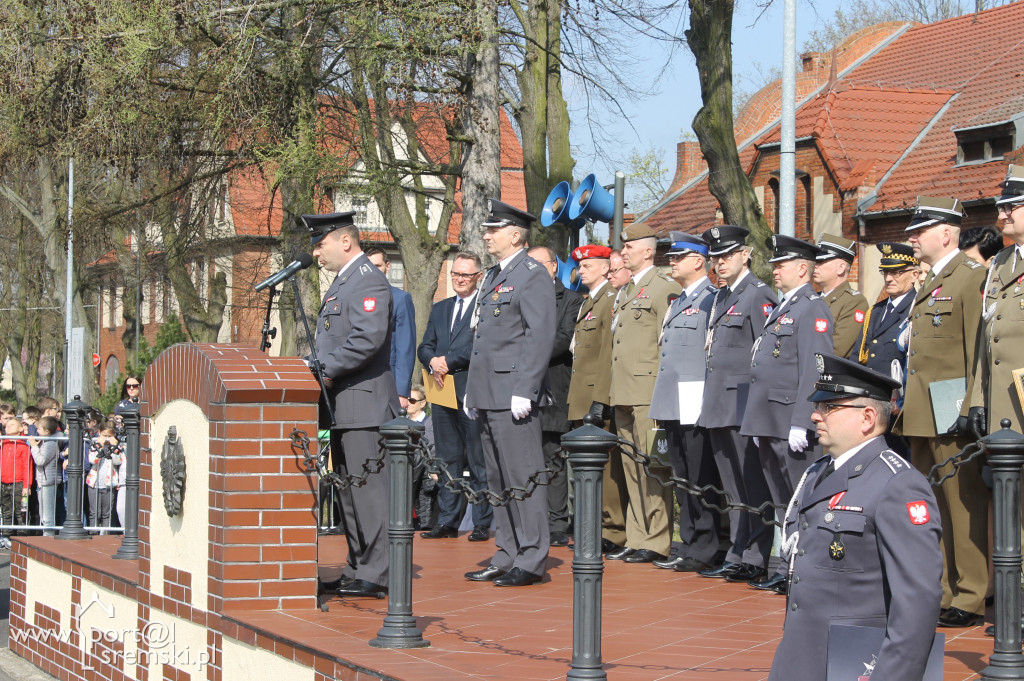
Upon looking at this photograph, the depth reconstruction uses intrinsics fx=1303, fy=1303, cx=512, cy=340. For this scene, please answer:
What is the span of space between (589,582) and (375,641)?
4.49 ft

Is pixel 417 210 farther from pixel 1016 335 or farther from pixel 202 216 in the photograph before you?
pixel 1016 335

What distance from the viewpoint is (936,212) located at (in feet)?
21.6

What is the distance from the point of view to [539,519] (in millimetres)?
7320

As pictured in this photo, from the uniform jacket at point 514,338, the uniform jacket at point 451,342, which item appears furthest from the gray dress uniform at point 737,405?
the uniform jacket at point 451,342

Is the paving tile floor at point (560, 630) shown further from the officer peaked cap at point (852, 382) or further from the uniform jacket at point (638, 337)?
the officer peaked cap at point (852, 382)

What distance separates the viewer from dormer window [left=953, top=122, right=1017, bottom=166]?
26.7 meters

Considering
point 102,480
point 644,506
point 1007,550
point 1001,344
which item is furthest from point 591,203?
point 1007,550

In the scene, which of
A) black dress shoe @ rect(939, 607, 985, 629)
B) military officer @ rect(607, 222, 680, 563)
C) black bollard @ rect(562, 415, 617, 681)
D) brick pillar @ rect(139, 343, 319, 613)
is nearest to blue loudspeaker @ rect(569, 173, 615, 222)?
military officer @ rect(607, 222, 680, 563)

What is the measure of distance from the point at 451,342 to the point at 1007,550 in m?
5.72

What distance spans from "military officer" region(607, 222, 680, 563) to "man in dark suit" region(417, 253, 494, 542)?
123cm

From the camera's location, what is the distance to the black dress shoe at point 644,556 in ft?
27.6

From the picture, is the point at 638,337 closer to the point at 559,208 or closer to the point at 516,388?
the point at 516,388

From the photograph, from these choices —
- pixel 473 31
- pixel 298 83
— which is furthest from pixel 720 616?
pixel 298 83

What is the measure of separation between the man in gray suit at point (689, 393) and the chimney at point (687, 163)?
32.1m
